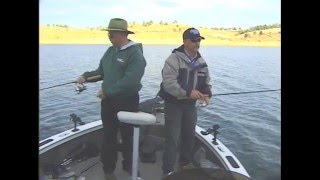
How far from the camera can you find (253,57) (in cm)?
154

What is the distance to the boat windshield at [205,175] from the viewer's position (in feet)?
4.85

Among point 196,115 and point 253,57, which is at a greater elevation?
point 253,57

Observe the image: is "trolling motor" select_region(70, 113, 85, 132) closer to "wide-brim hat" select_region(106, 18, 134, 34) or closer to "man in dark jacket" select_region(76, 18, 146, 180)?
"man in dark jacket" select_region(76, 18, 146, 180)

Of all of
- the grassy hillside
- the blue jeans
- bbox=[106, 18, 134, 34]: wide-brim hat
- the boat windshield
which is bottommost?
the boat windshield

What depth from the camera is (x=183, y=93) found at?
1.53 m

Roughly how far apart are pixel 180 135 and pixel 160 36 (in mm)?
440

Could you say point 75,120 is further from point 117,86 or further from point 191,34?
point 191,34

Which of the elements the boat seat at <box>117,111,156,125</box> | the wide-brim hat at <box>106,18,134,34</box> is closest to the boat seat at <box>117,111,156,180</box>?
the boat seat at <box>117,111,156,125</box>

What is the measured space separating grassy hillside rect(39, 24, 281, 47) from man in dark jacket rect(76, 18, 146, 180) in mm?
50

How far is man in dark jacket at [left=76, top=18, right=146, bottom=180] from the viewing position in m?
1.52
